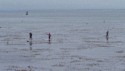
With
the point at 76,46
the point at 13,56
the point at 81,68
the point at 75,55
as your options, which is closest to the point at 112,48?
the point at 76,46

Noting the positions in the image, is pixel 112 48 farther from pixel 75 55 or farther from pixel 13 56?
pixel 13 56

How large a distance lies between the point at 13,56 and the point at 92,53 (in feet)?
27.8

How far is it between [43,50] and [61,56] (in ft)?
19.6

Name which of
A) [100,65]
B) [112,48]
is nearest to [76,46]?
[112,48]

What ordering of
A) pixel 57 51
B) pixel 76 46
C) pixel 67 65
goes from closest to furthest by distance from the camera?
pixel 67 65 → pixel 57 51 → pixel 76 46

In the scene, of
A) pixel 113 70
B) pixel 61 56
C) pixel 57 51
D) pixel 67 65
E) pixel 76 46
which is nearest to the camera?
pixel 113 70

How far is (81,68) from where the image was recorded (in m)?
33.7

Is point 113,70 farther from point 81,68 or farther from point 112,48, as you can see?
point 112,48

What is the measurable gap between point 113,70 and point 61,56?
1032 cm

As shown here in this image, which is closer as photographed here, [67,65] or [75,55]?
[67,65]

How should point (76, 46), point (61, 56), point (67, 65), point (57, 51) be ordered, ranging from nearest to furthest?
point (67, 65)
point (61, 56)
point (57, 51)
point (76, 46)

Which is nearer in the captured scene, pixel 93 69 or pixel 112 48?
pixel 93 69

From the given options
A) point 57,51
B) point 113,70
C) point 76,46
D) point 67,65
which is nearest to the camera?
point 113,70

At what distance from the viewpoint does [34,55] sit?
1684 inches
